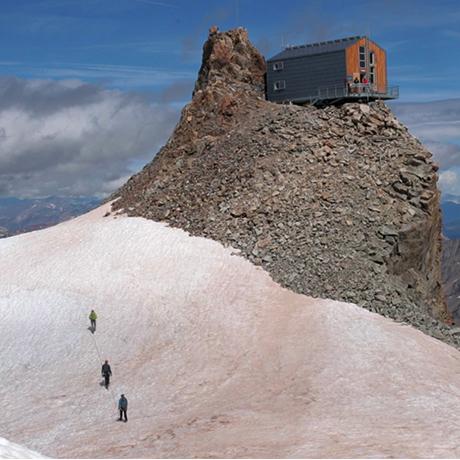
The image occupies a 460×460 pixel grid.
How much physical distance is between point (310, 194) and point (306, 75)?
17.9 meters

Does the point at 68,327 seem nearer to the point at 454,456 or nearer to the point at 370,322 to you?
the point at 370,322

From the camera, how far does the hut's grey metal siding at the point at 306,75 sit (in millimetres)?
66812

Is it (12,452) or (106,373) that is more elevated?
(12,452)

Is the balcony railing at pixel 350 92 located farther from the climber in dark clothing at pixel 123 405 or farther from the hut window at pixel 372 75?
the climber in dark clothing at pixel 123 405

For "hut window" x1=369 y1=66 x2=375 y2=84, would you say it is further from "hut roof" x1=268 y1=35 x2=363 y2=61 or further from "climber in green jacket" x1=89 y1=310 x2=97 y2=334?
"climber in green jacket" x1=89 y1=310 x2=97 y2=334

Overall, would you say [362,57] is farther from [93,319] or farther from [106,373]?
[106,373]

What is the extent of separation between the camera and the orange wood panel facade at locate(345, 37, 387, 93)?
6650 centimetres

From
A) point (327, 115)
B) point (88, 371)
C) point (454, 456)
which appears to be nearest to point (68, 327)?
point (88, 371)

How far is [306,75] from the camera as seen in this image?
68.5 metres

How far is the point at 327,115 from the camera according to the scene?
63656 millimetres

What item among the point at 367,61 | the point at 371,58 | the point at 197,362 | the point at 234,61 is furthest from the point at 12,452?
the point at 234,61

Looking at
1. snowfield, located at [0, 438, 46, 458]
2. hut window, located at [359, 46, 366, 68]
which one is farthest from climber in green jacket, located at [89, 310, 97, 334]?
hut window, located at [359, 46, 366, 68]

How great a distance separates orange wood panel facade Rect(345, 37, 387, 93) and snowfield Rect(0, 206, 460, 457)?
24.7 metres

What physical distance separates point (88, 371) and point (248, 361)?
29.5ft
